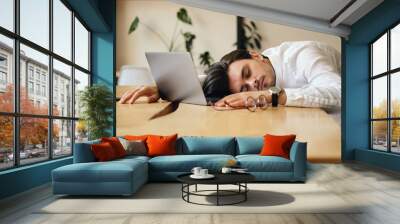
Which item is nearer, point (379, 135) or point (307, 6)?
point (307, 6)

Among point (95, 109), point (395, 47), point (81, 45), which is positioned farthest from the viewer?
point (81, 45)

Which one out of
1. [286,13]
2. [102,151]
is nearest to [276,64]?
[286,13]

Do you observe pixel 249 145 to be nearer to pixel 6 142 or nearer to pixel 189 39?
pixel 189 39

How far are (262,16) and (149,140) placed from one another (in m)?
3.86

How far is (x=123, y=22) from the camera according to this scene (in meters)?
8.93

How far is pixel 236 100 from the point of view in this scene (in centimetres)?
871

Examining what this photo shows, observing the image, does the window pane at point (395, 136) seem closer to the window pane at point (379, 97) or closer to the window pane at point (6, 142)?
the window pane at point (379, 97)

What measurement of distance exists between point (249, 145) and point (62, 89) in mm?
3414

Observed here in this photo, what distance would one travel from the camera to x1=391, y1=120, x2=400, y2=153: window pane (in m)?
7.56

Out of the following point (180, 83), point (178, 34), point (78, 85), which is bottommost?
point (78, 85)

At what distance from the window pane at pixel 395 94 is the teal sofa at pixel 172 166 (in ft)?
8.74

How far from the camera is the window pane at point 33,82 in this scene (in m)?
5.40

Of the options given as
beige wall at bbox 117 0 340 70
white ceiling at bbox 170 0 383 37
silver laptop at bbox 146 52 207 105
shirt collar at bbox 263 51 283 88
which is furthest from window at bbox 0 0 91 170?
shirt collar at bbox 263 51 283 88

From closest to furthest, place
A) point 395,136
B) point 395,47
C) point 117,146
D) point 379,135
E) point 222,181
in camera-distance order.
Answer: point 222,181 → point 117,146 → point 395,136 → point 395,47 → point 379,135
